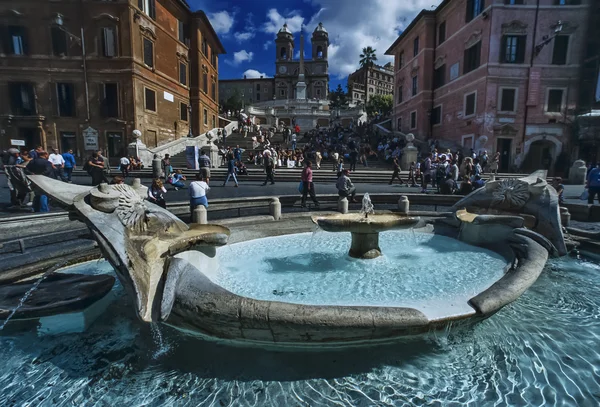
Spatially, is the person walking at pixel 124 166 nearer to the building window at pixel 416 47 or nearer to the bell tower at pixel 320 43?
the building window at pixel 416 47

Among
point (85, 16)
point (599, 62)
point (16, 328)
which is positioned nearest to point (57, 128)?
point (85, 16)

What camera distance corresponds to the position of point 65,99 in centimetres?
2352

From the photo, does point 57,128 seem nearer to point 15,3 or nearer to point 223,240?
point 15,3

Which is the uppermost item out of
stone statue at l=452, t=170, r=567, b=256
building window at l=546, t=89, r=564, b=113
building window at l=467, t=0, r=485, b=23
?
Answer: building window at l=467, t=0, r=485, b=23

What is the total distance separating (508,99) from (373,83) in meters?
73.6

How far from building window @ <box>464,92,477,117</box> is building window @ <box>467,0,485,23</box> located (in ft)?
18.7

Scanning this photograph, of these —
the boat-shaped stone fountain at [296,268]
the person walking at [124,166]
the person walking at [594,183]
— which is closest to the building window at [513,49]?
the person walking at [594,183]

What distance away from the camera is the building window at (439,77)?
27.8m

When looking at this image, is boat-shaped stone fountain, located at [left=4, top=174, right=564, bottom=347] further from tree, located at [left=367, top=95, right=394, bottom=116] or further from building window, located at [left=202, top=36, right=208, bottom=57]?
tree, located at [left=367, top=95, right=394, bottom=116]

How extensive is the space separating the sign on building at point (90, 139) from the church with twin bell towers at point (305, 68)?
200ft

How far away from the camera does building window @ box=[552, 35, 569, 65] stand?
21547mm

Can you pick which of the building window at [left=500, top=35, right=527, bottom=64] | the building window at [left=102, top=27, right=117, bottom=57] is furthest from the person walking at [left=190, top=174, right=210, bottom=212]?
the building window at [left=500, top=35, right=527, bottom=64]

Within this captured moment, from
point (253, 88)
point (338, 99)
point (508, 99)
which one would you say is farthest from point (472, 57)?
point (253, 88)

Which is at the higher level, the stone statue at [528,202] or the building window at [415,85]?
the building window at [415,85]
